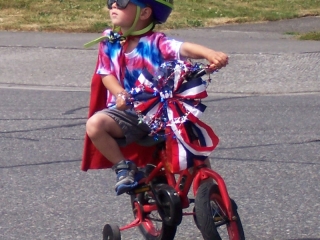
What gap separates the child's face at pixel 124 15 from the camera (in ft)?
12.8

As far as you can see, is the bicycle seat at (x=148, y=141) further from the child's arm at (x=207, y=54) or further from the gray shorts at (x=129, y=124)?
the child's arm at (x=207, y=54)

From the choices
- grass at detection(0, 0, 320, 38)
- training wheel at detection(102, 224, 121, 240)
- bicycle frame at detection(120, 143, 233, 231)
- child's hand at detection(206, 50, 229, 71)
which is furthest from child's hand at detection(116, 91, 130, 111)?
grass at detection(0, 0, 320, 38)

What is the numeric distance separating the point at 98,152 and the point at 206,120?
153 inches

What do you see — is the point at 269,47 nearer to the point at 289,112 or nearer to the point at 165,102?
the point at 289,112

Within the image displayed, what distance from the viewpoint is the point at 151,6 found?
3914 mm

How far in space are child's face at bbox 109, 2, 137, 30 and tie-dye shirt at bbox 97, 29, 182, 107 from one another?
0.10m

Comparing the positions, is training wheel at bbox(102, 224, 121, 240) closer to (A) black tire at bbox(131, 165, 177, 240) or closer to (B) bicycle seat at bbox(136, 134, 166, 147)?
(A) black tire at bbox(131, 165, 177, 240)

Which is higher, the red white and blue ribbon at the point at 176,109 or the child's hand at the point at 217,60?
the child's hand at the point at 217,60

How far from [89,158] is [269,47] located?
8.46 metres

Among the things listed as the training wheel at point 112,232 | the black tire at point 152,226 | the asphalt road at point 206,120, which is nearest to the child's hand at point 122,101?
the black tire at point 152,226

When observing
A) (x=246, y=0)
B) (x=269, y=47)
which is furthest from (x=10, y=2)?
(x=269, y=47)

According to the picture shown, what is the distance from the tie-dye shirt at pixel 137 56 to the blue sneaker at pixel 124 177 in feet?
1.26

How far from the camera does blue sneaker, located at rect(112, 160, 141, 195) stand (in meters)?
3.95

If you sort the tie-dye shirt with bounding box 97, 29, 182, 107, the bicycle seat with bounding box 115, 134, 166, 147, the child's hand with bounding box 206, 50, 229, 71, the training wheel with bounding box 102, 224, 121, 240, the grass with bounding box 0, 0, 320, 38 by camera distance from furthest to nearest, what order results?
the grass with bounding box 0, 0, 320, 38 → the training wheel with bounding box 102, 224, 121, 240 → the bicycle seat with bounding box 115, 134, 166, 147 → the tie-dye shirt with bounding box 97, 29, 182, 107 → the child's hand with bounding box 206, 50, 229, 71
